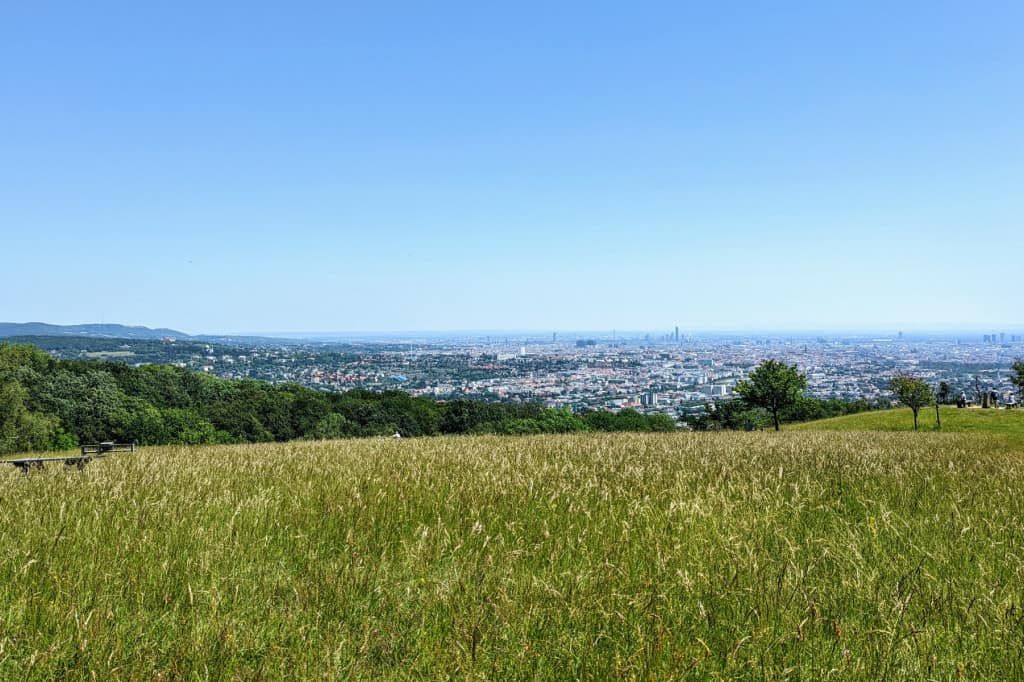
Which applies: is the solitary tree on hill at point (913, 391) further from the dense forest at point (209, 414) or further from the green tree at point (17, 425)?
the green tree at point (17, 425)

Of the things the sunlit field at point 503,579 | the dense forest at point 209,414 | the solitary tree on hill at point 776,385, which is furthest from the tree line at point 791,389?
the sunlit field at point 503,579

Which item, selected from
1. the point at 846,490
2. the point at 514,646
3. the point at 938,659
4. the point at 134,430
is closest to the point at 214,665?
the point at 514,646

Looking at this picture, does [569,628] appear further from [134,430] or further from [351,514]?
[134,430]

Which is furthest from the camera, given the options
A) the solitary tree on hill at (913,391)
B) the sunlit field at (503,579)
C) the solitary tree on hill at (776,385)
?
the solitary tree on hill at (776,385)

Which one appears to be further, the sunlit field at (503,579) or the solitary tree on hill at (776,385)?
the solitary tree on hill at (776,385)

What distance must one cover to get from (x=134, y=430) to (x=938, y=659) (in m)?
69.2

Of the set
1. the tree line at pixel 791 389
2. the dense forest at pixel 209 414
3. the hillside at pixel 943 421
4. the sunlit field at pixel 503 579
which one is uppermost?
the sunlit field at pixel 503 579

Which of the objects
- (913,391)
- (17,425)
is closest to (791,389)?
(913,391)

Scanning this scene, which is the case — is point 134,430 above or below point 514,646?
below

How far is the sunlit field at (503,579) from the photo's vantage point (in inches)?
111

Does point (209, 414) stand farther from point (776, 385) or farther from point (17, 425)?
point (776, 385)

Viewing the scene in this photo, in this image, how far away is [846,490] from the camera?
6855 millimetres

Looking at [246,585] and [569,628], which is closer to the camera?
[569,628]

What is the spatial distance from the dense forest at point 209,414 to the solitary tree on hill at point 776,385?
11216mm
